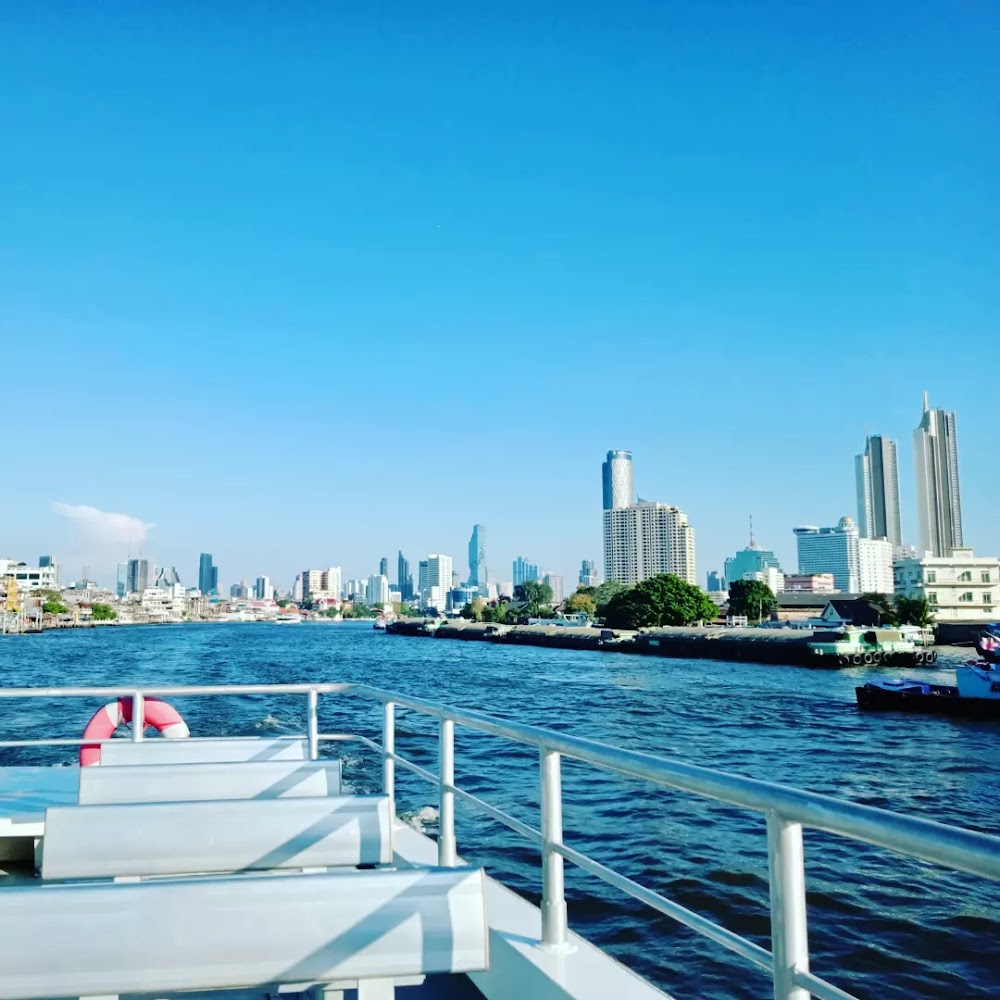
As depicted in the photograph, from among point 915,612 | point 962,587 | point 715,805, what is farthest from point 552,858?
point 962,587

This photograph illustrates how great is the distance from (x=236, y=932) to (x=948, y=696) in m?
38.3

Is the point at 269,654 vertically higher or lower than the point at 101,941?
lower

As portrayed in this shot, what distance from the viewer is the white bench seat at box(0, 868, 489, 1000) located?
179 cm

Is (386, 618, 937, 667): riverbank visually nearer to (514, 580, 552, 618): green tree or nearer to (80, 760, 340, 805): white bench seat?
(514, 580, 552, 618): green tree

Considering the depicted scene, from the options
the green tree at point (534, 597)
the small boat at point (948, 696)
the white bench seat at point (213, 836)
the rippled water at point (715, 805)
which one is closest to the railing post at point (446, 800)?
the white bench seat at point (213, 836)

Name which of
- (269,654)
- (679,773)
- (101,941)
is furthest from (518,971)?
(269,654)

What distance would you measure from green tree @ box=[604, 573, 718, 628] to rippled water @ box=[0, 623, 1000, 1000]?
6302cm

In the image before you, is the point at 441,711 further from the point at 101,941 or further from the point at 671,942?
the point at 671,942

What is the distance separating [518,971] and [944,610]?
382 ft

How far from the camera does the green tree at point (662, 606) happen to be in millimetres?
107812

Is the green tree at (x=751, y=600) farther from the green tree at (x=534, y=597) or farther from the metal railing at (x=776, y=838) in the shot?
the metal railing at (x=776, y=838)

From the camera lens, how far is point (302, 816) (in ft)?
9.10

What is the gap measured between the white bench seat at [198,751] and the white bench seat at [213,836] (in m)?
1.63

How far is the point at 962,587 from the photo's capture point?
10825cm
